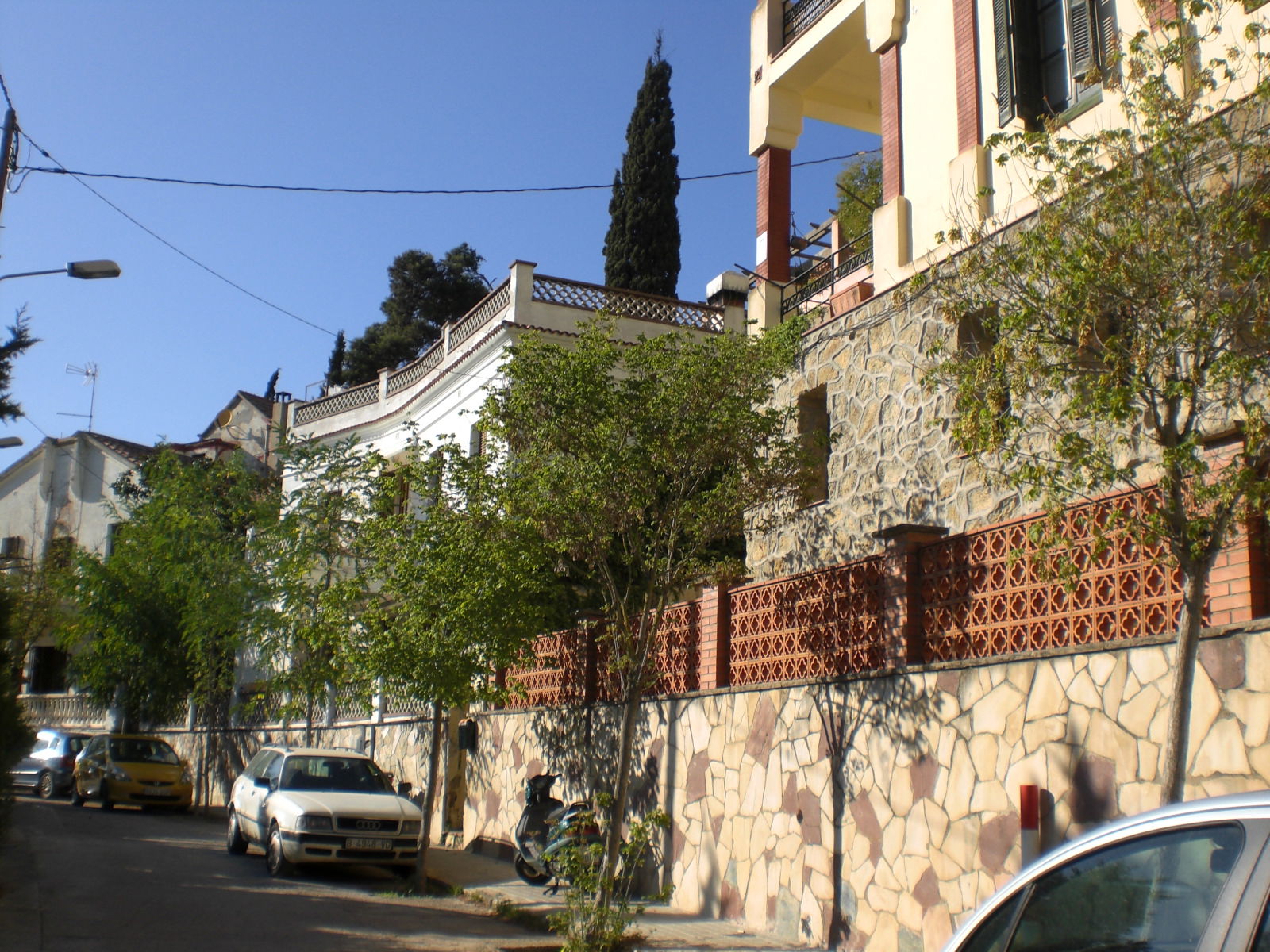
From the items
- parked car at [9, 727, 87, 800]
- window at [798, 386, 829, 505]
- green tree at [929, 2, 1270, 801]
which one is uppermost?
window at [798, 386, 829, 505]

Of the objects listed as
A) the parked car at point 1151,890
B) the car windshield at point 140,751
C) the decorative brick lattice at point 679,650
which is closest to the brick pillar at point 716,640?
the decorative brick lattice at point 679,650

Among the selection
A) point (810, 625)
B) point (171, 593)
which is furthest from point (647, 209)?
point (810, 625)

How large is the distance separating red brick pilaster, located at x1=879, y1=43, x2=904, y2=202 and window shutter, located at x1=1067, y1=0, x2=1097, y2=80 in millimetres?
2779

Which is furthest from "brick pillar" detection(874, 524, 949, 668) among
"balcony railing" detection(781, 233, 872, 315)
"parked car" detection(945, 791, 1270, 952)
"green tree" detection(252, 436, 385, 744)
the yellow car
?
the yellow car

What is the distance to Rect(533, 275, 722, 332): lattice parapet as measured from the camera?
21562 millimetres

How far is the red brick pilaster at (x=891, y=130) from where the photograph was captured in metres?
13.6

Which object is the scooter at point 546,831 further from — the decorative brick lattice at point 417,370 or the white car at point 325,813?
the decorative brick lattice at point 417,370

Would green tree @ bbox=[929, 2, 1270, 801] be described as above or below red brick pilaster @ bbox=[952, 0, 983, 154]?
below

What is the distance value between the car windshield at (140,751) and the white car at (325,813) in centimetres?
952

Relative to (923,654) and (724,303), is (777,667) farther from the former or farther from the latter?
(724,303)

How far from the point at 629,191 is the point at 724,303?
12288 mm

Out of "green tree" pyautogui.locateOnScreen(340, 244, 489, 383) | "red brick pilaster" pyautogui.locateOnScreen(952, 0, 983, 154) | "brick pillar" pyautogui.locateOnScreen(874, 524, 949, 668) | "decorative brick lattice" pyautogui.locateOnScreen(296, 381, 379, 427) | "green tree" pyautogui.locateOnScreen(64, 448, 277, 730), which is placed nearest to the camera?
"brick pillar" pyautogui.locateOnScreen(874, 524, 949, 668)

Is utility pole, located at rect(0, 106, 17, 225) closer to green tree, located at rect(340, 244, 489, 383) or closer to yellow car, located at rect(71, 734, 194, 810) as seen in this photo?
yellow car, located at rect(71, 734, 194, 810)

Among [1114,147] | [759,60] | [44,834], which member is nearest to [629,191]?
[759,60]
